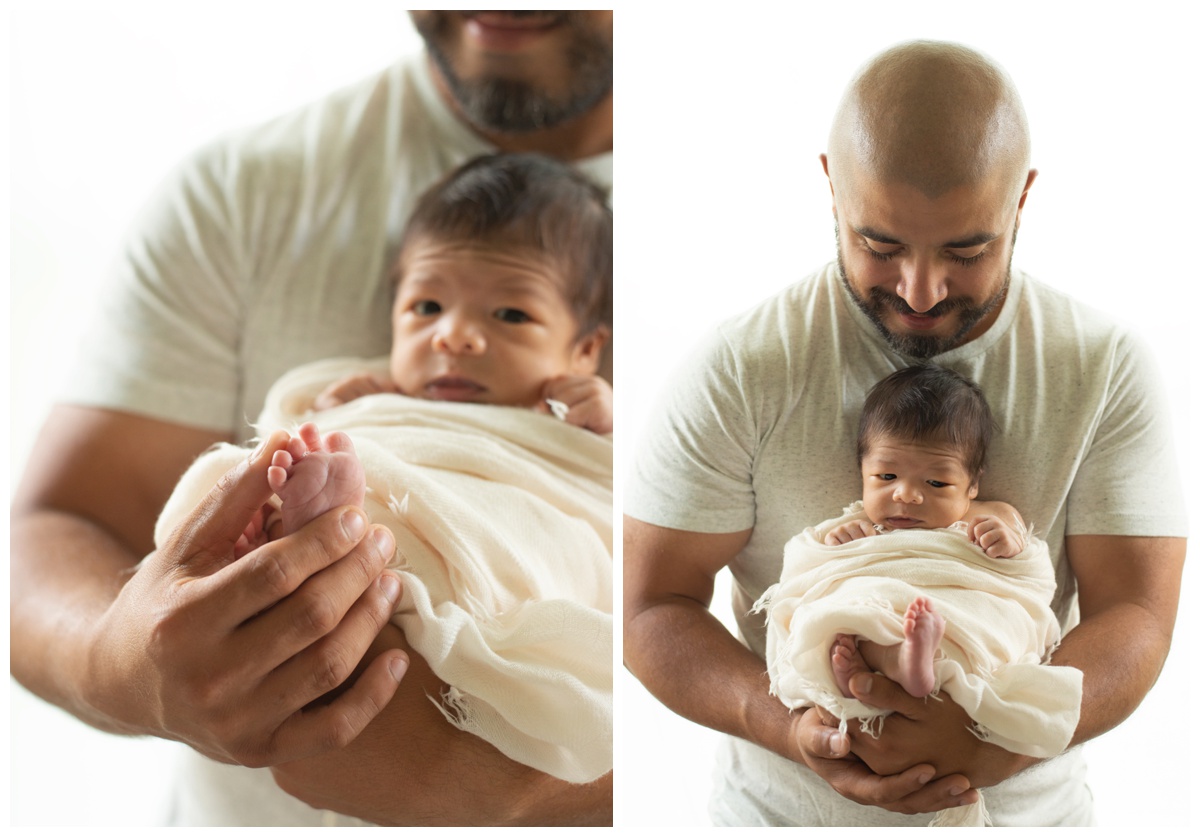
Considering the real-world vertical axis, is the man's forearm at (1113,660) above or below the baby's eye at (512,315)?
below

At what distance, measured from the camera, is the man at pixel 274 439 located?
1.11m

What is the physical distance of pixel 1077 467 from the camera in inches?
47.1

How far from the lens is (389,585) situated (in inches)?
44.1

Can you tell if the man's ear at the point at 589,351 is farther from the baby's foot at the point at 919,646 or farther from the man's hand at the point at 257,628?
the baby's foot at the point at 919,646

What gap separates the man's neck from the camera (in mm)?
1541

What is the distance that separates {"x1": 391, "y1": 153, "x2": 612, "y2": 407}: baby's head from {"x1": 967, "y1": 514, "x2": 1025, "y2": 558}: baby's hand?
554 mm

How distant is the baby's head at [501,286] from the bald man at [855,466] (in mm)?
224

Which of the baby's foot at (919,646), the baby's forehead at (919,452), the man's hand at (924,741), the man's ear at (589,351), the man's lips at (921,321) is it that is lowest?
the man's hand at (924,741)

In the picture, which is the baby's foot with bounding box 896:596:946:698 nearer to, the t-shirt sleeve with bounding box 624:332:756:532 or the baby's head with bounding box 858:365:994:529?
the baby's head with bounding box 858:365:994:529

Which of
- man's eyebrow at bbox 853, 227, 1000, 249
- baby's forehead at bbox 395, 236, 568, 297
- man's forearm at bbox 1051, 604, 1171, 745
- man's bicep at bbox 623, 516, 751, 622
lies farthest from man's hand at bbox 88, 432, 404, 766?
man's forearm at bbox 1051, 604, 1171, 745

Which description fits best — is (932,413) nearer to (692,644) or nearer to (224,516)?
(692,644)

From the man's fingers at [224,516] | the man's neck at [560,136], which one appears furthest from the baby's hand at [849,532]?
the man's neck at [560,136]

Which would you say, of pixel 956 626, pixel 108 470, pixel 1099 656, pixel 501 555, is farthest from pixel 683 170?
pixel 108 470

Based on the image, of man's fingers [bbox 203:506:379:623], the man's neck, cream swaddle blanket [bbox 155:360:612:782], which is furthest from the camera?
the man's neck
